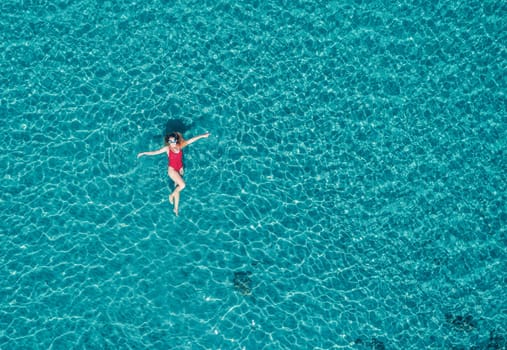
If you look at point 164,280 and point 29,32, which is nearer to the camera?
point 164,280

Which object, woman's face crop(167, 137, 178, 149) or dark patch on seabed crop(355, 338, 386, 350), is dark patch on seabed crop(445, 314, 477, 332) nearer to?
dark patch on seabed crop(355, 338, 386, 350)

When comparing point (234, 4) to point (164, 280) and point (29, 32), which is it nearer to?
point (29, 32)

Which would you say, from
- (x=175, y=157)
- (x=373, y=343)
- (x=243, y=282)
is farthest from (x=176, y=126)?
(x=373, y=343)

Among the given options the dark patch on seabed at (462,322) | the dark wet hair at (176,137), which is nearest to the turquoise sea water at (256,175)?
the dark patch on seabed at (462,322)

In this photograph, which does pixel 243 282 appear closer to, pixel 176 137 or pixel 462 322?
pixel 176 137

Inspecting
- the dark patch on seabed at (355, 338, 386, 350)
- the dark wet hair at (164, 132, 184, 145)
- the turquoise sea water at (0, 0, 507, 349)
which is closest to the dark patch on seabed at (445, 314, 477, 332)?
the turquoise sea water at (0, 0, 507, 349)

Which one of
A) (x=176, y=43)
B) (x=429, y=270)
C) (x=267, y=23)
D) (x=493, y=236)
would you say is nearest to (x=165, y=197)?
(x=176, y=43)
